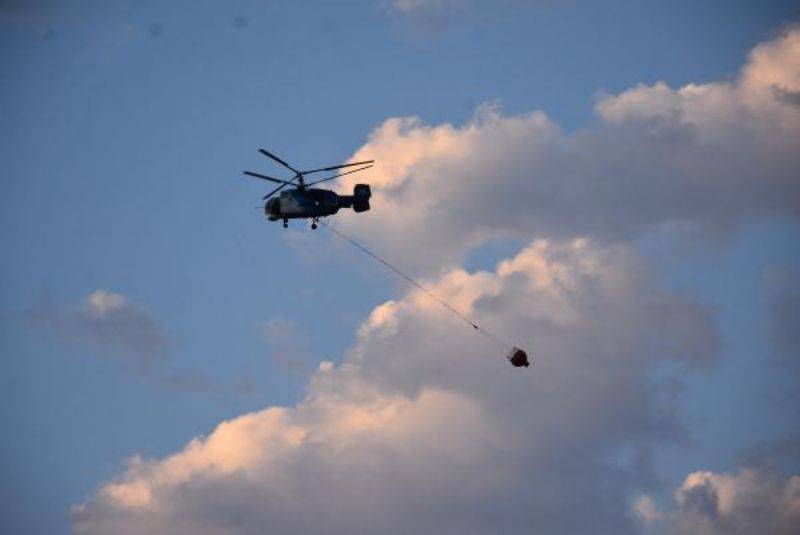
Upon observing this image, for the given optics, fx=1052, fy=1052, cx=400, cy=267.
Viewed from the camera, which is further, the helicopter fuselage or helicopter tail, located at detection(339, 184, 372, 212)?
helicopter tail, located at detection(339, 184, 372, 212)

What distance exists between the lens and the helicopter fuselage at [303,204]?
92.4 meters

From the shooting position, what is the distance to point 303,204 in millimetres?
92250

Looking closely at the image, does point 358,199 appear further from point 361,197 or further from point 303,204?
point 303,204

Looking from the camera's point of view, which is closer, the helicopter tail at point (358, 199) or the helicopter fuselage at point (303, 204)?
the helicopter fuselage at point (303, 204)

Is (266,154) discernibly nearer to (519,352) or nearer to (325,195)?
(325,195)

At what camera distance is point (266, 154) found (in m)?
91.1

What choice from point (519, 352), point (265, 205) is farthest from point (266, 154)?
point (519, 352)

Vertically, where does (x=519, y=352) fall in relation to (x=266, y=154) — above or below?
below

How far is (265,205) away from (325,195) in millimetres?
6108

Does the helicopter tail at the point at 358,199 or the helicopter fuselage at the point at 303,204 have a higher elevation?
the helicopter tail at the point at 358,199

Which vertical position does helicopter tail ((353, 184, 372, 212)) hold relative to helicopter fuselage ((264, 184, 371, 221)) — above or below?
above

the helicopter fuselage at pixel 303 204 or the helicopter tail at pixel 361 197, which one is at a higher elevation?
the helicopter tail at pixel 361 197

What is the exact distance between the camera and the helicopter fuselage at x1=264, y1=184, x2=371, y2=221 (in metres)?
92.4

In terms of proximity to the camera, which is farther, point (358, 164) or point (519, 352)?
point (358, 164)
